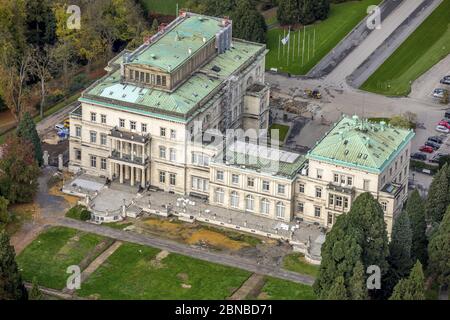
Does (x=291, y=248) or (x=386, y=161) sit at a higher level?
(x=386, y=161)

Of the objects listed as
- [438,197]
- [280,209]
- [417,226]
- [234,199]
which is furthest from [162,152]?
[438,197]

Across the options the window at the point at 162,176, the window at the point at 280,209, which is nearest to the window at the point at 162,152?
the window at the point at 162,176

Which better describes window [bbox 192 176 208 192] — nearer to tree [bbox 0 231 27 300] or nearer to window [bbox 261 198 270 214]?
window [bbox 261 198 270 214]

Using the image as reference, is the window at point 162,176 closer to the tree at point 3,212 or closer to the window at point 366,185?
the tree at point 3,212

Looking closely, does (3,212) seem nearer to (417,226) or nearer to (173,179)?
(173,179)

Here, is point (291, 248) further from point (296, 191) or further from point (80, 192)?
point (80, 192)

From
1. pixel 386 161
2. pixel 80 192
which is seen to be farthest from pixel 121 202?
pixel 386 161
